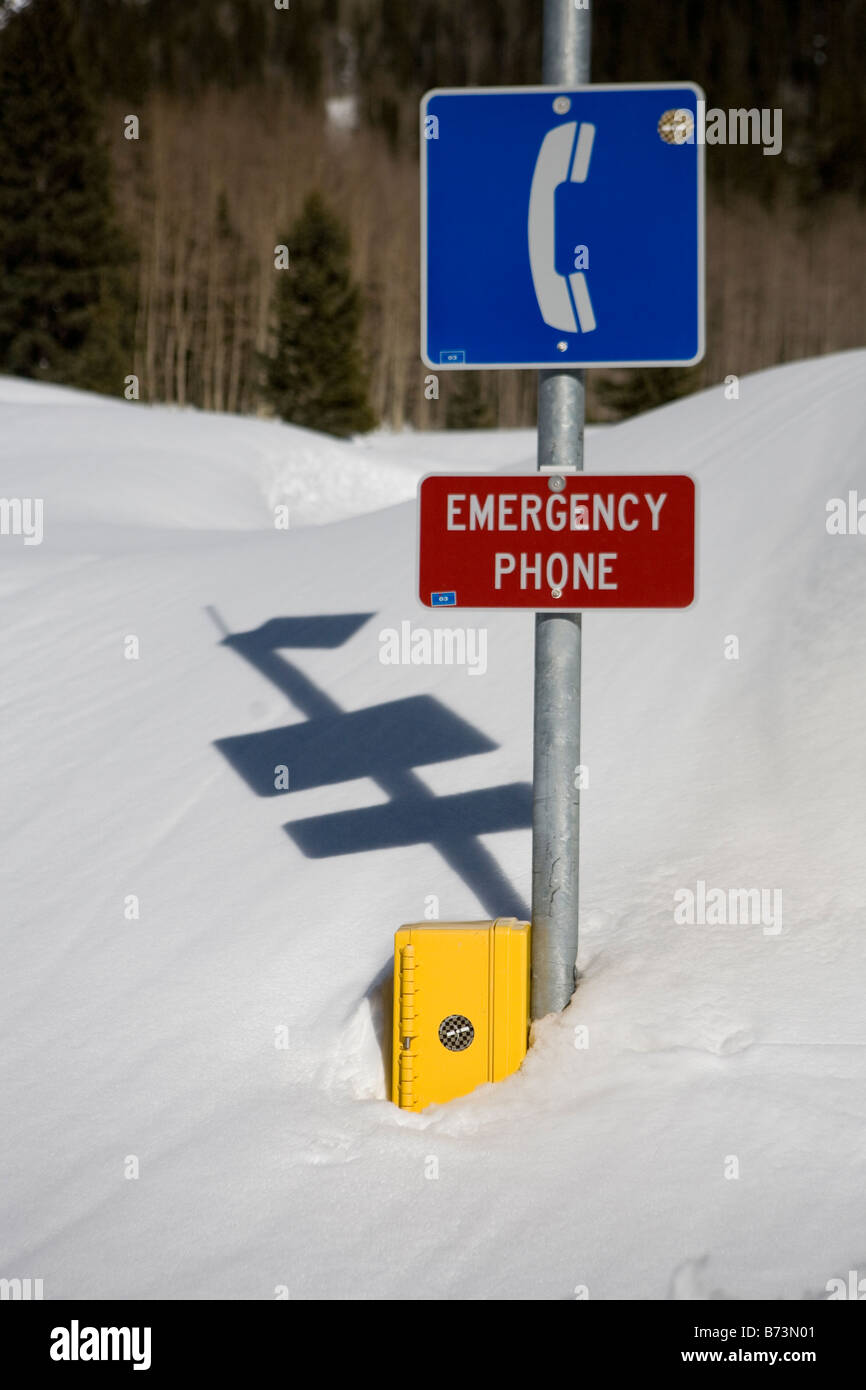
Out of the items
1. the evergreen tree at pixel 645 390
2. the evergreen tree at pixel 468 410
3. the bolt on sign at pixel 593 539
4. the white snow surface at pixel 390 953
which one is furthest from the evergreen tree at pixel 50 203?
the bolt on sign at pixel 593 539

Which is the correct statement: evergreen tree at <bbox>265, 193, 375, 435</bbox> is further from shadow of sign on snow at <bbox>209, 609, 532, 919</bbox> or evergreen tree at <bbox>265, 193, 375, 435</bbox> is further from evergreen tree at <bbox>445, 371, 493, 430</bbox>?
shadow of sign on snow at <bbox>209, 609, 532, 919</bbox>

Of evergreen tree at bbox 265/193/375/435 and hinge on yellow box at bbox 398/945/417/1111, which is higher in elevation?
evergreen tree at bbox 265/193/375/435

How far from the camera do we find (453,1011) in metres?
3.73

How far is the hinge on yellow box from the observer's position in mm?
3697

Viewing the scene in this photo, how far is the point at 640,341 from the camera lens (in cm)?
369

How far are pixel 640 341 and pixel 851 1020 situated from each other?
198cm

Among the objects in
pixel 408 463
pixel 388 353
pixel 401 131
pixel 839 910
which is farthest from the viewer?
pixel 401 131

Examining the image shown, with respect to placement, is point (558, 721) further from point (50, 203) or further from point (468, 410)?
point (468, 410)

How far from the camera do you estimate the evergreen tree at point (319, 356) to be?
116ft

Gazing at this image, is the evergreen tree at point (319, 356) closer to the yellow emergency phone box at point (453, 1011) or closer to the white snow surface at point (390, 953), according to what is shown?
the white snow surface at point (390, 953)

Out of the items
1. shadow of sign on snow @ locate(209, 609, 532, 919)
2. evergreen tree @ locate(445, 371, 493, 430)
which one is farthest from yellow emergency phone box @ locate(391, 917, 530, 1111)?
evergreen tree @ locate(445, 371, 493, 430)

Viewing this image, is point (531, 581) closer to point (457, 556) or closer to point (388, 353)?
point (457, 556)

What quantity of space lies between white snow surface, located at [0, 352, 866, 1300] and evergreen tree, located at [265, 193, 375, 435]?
28014mm

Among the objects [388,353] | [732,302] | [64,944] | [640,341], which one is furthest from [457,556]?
[732,302]
